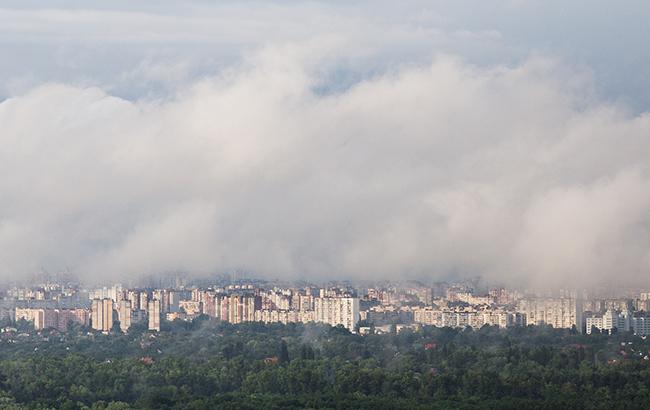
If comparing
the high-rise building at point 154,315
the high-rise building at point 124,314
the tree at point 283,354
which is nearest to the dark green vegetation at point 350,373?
the tree at point 283,354

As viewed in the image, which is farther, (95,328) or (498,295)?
(95,328)

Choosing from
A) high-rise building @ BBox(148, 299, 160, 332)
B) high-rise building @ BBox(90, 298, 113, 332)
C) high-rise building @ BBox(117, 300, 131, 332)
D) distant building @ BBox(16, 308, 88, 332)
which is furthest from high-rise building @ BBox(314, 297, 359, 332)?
distant building @ BBox(16, 308, 88, 332)

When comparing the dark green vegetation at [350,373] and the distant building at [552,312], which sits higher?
the distant building at [552,312]

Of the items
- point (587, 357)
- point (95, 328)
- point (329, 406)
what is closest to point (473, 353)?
point (587, 357)

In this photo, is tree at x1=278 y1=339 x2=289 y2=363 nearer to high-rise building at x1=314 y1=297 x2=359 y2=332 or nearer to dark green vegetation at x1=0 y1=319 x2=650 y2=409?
dark green vegetation at x1=0 y1=319 x2=650 y2=409

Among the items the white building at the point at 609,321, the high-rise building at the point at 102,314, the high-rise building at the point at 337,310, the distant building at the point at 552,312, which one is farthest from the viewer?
the high-rise building at the point at 102,314

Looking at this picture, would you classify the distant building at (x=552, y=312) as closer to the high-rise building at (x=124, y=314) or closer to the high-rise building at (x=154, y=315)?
the high-rise building at (x=154, y=315)

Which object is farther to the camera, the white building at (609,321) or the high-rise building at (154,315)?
the high-rise building at (154,315)

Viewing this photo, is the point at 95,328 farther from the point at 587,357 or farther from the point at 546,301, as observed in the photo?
the point at 587,357
